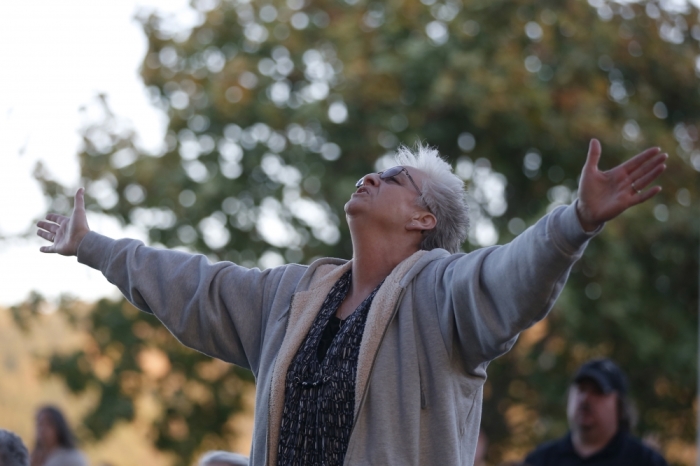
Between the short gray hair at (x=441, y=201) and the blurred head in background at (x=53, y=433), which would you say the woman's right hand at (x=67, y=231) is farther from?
the blurred head in background at (x=53, y=433)

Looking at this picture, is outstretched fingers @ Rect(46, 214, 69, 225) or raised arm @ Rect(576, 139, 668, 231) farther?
outstretched fingers @ Rect(46, 214, 69, 225)

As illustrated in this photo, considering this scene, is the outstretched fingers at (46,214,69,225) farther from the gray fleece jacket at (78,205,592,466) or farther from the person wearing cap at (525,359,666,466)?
the person wearing cap at (525,359,666,466)

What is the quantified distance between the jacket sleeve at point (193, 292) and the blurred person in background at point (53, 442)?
413 centimetres

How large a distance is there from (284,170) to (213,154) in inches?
35.8

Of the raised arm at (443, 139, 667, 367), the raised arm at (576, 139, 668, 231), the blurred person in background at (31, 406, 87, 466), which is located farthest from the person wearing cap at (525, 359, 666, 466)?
the blurred person in background at (31, 406, 87, 466)

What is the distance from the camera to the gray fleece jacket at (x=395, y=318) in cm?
246

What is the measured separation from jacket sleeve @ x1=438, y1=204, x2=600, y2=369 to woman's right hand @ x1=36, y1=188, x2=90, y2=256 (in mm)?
1263

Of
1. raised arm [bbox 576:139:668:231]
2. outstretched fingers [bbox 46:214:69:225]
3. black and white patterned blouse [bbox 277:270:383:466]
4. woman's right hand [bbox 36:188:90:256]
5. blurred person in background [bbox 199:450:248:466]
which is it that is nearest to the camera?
raised arm [bbox 576:139:668:231]

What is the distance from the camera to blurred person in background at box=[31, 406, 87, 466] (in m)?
6.91

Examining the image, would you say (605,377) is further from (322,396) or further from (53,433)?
(53,433)

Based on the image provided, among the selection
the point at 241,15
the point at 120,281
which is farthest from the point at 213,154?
the point at 120,281

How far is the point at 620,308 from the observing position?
10.8 metres

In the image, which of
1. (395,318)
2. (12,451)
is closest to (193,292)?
(395,318)

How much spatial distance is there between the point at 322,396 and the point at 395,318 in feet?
1.01
